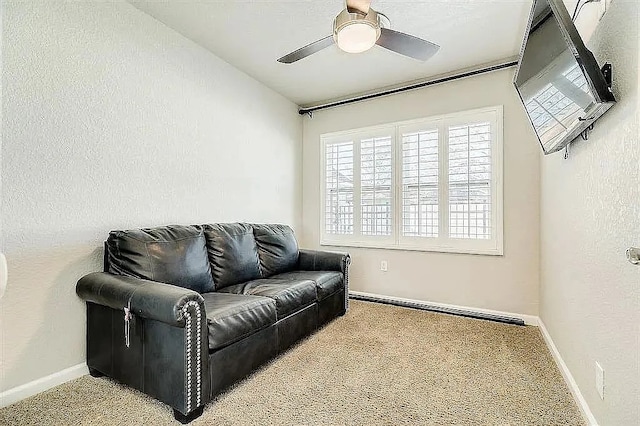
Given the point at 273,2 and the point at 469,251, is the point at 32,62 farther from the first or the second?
the point at 469,251

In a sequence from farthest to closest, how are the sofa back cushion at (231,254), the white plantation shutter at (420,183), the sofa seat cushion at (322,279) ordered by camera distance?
the white plantation shutter at (420,183) → the sofa seat cushion at (322,279) → the sofa back cushion at (231,254)

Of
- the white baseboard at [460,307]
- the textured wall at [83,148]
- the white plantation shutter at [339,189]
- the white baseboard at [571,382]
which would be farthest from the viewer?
the white plantation shutter at [339,189]

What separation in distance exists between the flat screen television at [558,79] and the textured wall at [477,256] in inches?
45.3

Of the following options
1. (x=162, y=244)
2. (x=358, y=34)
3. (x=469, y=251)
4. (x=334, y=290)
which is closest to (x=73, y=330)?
(x=162, y=244)

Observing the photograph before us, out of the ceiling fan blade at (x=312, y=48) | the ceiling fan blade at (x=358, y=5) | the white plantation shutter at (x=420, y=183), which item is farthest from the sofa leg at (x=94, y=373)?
the white plantation shutter at (x=420, y=183)

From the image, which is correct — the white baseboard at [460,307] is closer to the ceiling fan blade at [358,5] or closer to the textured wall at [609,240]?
the textured wall at [609,240]

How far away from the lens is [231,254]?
2754 mm

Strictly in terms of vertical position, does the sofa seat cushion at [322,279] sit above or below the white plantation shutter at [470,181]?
below

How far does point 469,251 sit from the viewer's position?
339cm

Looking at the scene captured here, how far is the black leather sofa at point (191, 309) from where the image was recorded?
64.6 inches

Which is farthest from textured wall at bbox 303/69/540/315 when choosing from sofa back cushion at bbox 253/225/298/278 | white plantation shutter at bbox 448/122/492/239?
sofa back cushion at bbox 253/225/298/278

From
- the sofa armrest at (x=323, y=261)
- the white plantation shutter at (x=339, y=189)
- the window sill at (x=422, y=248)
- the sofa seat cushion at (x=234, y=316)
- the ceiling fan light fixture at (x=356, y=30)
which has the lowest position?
the sofa seat cushion at (x=234, y=316)

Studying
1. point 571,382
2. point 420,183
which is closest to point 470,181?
point 420,183

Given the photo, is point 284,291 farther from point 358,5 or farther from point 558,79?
point 558,79
